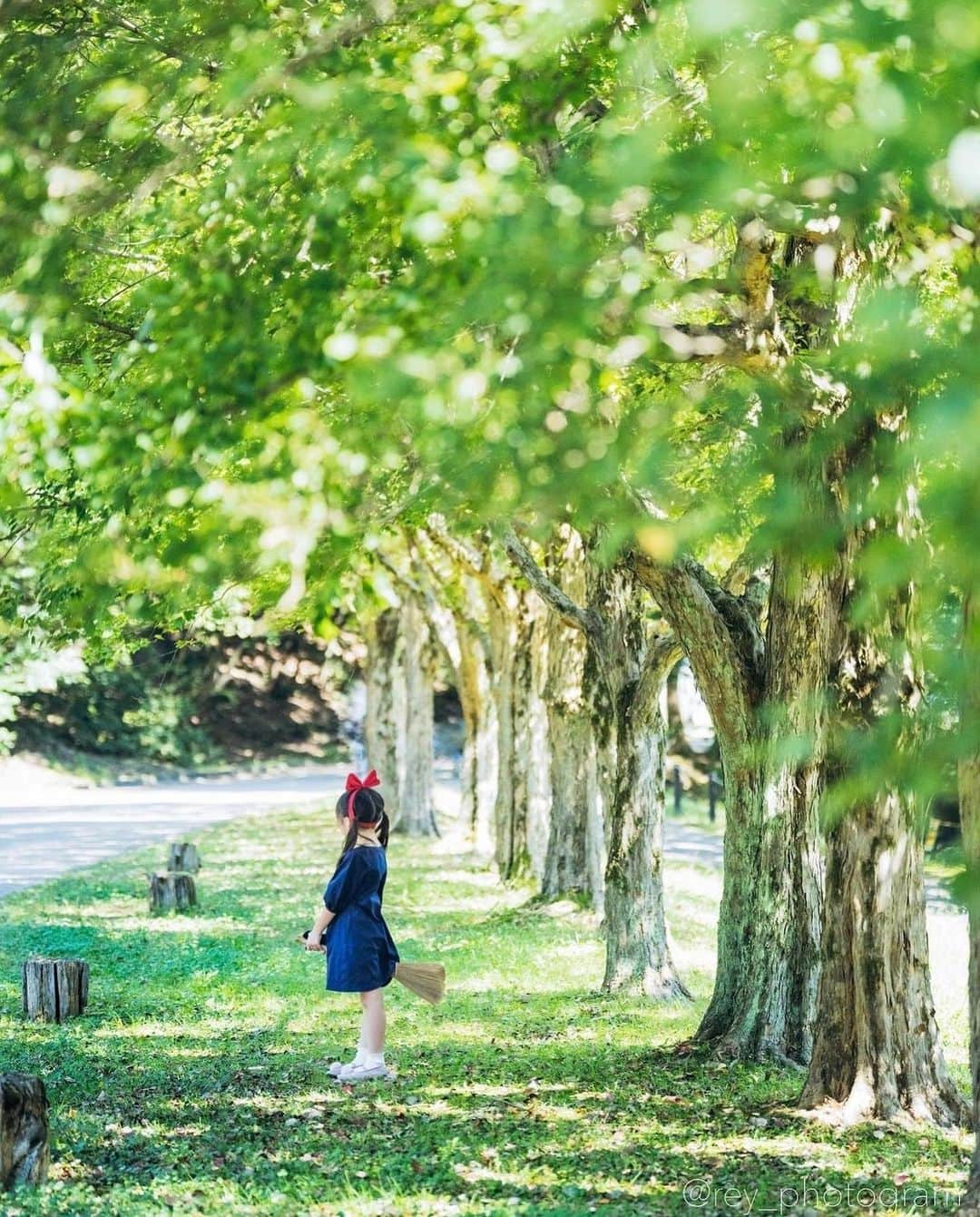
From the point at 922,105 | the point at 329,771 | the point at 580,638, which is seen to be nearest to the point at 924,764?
the point at 922,105

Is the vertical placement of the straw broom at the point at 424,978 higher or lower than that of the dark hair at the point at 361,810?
lower

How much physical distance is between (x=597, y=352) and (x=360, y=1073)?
215 inches

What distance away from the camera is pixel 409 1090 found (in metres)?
9.34

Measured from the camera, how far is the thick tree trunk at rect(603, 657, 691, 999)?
42.9 ft

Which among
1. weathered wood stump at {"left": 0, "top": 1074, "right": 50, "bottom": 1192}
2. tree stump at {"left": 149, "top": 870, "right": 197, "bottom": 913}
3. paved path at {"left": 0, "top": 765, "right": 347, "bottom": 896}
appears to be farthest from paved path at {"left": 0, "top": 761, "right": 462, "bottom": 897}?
weathered wood stump at {"left": 0, "top": 1074, "right": 50, "bottom": 1192}

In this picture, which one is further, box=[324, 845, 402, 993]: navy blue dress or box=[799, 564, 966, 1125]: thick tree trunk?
box=[324, 845, 402, 993]: navy blue dress

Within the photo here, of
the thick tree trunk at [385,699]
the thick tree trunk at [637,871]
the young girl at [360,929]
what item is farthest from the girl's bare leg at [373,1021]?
the thick tree trunk at [385,699]

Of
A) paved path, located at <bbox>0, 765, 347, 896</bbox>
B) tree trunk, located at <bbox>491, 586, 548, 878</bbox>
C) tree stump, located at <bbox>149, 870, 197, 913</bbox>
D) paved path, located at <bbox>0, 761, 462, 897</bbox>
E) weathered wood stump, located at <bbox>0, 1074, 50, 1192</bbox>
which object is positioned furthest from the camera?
paved path, located at <bbox>0, 761, 462, 897</bbox>

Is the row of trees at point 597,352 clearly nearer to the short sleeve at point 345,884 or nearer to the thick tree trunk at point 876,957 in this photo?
the thick tree trunk at point 876,957

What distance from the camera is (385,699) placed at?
31328 mm

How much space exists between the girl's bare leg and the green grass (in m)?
0.26

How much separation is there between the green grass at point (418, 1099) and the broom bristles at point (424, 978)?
0.47m

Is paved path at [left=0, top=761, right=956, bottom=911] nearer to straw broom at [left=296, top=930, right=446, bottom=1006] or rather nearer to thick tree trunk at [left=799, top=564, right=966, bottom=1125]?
straw broom at [left=296, top=930, right=446, bottom=1006]

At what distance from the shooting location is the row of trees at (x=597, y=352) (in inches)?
153
